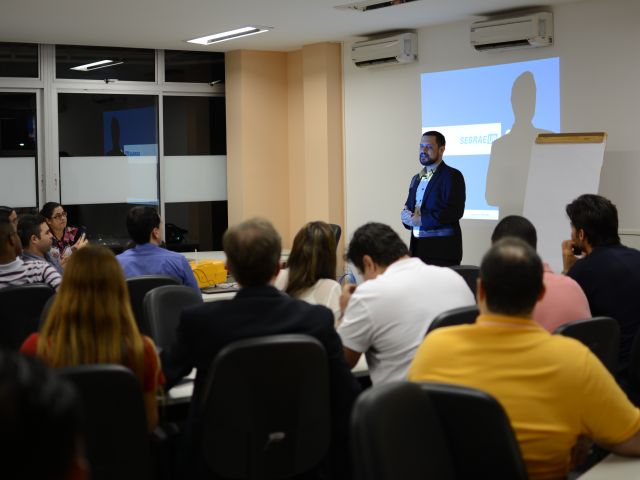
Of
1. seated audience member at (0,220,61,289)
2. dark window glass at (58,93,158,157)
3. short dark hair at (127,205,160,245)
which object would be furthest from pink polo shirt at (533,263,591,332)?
dark window glass at (58,93,158,157)

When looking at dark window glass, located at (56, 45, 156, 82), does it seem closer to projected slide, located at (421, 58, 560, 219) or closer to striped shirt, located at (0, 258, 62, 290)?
projected slide, located at (421, 58, 560, 219)

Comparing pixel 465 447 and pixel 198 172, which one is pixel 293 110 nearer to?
pixel 198 172

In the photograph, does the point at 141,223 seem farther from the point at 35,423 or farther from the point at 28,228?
the point at 35,423

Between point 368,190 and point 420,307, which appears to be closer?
point 420,307

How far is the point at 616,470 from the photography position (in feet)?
7.14

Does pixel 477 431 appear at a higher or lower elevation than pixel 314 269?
lower

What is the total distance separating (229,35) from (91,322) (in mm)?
6884

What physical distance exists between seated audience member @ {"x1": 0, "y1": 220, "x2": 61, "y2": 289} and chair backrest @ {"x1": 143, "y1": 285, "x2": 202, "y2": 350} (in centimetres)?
124

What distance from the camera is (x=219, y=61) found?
1058cm

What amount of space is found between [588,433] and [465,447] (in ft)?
1.22

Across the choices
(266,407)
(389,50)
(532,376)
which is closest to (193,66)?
(389,50)

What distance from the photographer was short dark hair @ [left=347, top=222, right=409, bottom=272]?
3.47 metres

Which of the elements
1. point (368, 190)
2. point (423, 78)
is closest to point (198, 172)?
point (368, 190)

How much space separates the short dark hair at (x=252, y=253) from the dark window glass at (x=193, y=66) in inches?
306
